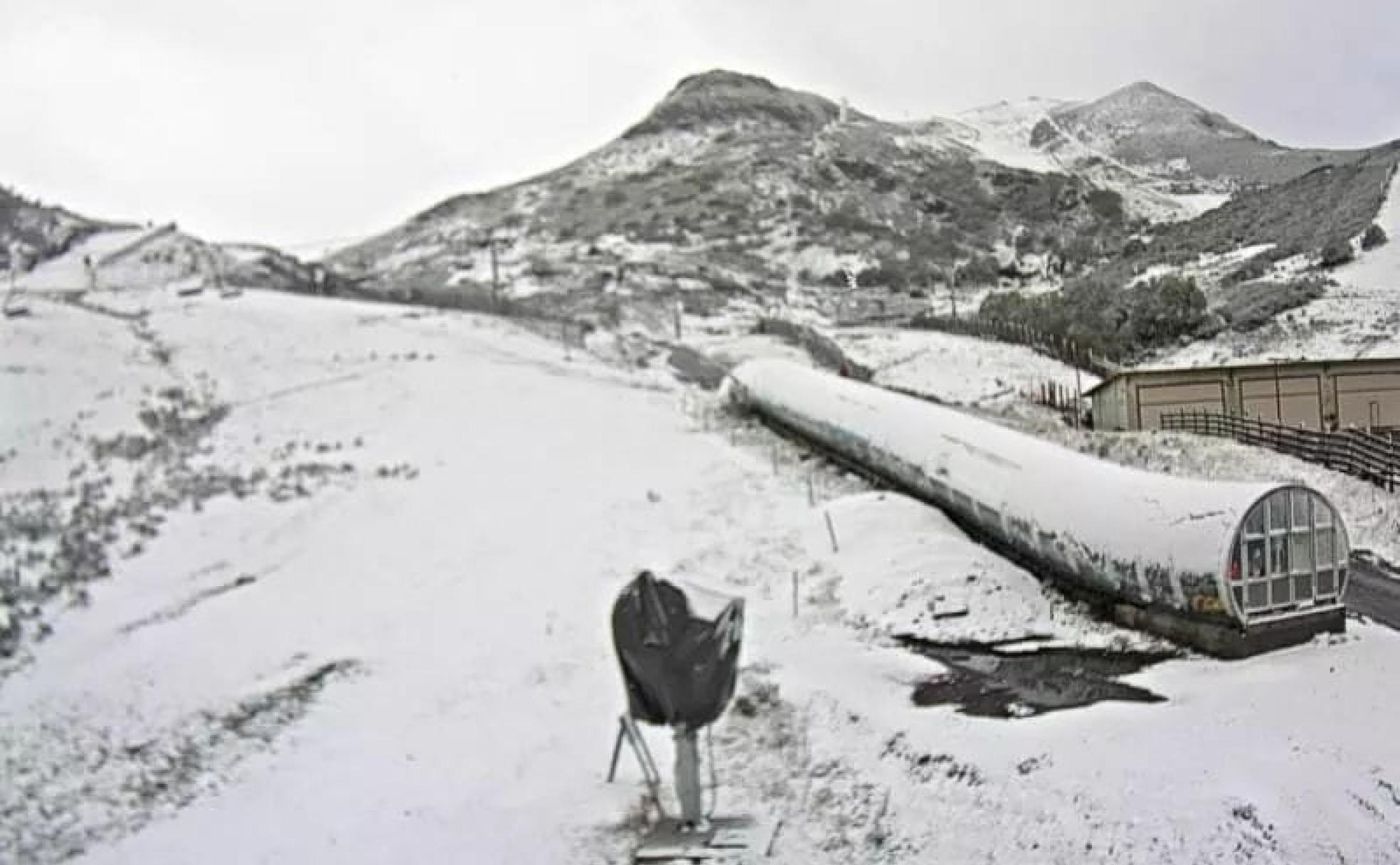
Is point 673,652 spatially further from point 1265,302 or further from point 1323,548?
point 1265,302

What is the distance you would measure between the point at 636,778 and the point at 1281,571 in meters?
7.70

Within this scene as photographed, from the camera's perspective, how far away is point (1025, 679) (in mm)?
12828

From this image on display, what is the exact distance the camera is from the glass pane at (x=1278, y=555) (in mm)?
12930

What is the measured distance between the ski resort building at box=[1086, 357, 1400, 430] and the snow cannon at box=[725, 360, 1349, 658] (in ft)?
38.7

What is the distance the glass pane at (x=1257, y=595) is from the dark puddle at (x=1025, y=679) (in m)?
1.02

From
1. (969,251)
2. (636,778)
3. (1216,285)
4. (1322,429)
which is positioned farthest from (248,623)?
(969,251)

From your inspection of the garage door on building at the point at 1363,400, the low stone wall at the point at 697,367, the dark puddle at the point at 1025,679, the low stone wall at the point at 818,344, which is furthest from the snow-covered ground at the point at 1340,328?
the dark puddle at the point at 1025,679

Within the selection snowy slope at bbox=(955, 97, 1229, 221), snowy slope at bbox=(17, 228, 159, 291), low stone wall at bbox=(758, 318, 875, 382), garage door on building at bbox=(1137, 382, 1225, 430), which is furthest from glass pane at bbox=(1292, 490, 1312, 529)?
snowy slope at bbox=(955, 97, 1229, 221)

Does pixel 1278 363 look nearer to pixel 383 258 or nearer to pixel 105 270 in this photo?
pixel 105 270

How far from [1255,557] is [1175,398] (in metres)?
17.3

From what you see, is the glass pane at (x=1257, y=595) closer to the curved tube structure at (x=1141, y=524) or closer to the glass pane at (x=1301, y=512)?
the curved tube structure at (x=1141, y=524)

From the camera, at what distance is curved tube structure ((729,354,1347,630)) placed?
1277 cm

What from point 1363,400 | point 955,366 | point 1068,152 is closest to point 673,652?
point 1363,400

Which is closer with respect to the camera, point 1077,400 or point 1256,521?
point 1256,521
